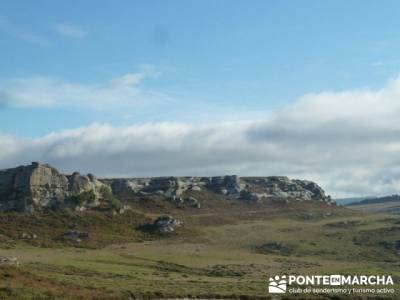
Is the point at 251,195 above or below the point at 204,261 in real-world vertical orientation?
above

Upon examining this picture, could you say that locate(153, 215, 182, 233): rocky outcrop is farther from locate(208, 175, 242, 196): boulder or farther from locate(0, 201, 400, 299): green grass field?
locate(208, 175, 242, 196): boulder

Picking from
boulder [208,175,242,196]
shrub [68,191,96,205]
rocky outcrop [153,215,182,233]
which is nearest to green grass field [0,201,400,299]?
rocky outcrop [153,215,182,233]

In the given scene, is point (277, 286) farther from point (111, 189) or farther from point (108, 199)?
point (111, 189)

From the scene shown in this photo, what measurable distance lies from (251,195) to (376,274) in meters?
93.5

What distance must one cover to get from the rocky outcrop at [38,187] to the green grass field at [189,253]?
694 centimetres

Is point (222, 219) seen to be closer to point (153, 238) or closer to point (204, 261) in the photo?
point (153, 238)

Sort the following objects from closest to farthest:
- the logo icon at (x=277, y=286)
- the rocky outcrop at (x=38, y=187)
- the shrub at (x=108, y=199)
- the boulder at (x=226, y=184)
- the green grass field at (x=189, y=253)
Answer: the green grass field at (x=189, y=253) → the logo icon at (x=277, y=286) → the rocky outcrop at (x=38, y=187) → the shrub at (x=108, y=199) → the boulder at (x=226, y=184)

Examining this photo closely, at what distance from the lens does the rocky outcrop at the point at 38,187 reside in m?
122

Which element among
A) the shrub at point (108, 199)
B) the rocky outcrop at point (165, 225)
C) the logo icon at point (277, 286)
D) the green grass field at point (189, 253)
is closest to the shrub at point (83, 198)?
the shrub at point (108, 199)

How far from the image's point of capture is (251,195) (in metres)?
172

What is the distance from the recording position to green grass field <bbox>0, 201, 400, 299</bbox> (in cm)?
5688

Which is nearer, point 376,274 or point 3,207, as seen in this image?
point 376,274

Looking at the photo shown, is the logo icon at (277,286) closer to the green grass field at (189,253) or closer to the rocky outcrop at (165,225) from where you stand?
the green grass field at (189,253)

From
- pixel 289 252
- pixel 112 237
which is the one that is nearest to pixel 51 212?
pixel 112 237
